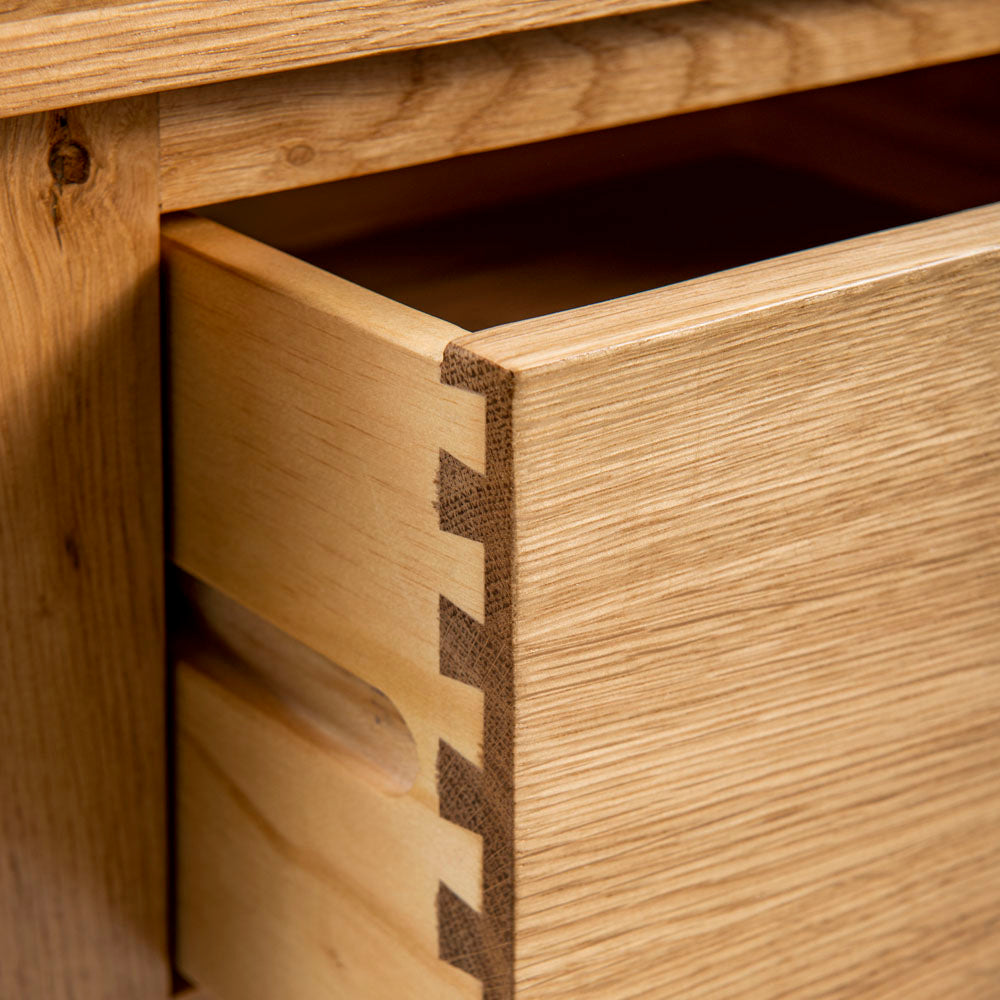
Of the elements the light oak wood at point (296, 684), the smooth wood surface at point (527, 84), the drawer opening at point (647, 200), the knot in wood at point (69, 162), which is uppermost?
the smooth wood surface at point (527, 84)

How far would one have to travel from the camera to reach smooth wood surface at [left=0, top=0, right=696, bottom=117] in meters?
0.42

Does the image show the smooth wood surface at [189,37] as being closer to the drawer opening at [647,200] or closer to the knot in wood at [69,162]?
the knot in wood at [69,162]

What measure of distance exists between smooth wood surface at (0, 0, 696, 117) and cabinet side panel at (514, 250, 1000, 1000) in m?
0.15

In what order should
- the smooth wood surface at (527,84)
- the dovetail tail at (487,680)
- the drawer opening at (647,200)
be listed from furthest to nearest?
the drawer opening at (647,200) → the smooth wood surface at (527,84) → the dovetail tail at (487,680)

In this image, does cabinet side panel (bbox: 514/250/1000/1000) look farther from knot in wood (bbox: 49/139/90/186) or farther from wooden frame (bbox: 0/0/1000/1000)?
knot in wood (bbox: 49/139/90/186)

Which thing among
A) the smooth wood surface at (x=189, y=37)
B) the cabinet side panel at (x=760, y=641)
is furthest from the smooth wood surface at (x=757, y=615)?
the smooth wood surface at (x=189, y=37)

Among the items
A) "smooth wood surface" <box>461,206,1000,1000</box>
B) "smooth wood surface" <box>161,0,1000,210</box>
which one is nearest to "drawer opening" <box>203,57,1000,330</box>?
"smooth wood surface" <box>161,0,1000,210</box>

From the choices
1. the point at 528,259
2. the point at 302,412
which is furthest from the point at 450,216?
the point at 302,412

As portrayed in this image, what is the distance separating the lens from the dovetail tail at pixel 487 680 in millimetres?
399

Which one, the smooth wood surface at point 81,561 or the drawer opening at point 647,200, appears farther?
the drawer opening at point 647,200

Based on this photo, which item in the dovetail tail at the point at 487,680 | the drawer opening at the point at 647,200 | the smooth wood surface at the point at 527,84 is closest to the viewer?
the dovetail tail at the point at 487,680

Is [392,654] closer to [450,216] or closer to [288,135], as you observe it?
[288,135]

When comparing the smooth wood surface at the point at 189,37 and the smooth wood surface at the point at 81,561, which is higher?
the smooth wood surface at the point at 189,37

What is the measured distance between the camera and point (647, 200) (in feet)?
2.46
